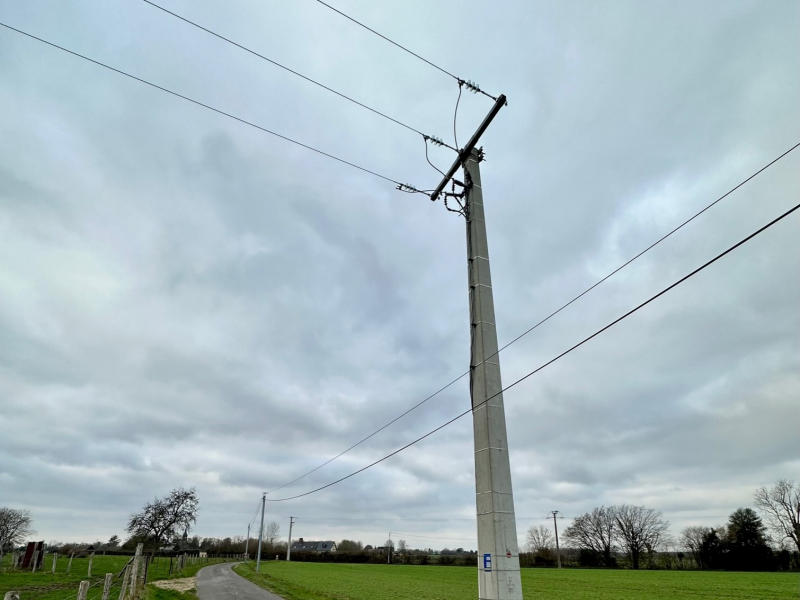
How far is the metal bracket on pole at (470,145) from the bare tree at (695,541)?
270 ft

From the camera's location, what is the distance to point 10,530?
261 feet

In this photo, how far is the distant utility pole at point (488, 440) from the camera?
25.6 ft

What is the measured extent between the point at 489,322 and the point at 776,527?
80431 mm

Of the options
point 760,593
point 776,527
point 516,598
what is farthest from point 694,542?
point 516,598

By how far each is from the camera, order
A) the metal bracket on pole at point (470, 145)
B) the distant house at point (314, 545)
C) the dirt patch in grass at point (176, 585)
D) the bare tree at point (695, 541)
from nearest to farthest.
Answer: the metal bracket on pole at point (470, 145) → the dirt patch in grass at point (176, 585) → the bare tree at point (695, 541) → the distant house at point (314, 545)

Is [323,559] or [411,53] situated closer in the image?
[411,53]

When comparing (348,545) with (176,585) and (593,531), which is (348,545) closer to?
(593,531)

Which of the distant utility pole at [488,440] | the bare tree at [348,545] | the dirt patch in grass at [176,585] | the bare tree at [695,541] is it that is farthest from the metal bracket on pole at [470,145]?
the bare tree at [348,545]

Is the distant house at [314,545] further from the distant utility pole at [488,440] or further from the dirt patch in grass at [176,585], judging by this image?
the distant utility pole at [488,440]

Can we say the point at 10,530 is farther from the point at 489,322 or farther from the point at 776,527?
the point at 776,527

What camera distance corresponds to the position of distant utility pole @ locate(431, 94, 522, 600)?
307 inches

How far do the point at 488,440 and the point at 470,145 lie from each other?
21.9 feet

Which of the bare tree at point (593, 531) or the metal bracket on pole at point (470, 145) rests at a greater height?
the metal bracket on pole at point (470, 145)

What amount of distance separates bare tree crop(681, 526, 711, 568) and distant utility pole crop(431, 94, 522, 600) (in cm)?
8179
